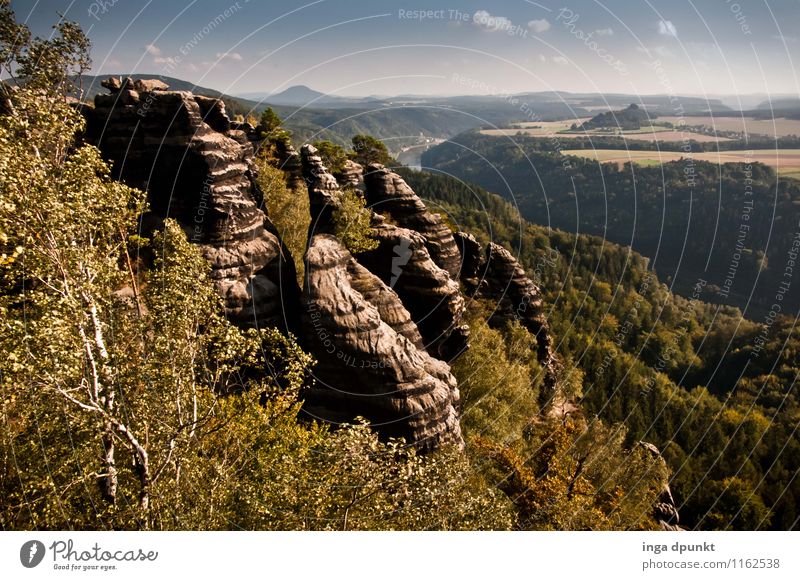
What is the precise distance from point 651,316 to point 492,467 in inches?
6467

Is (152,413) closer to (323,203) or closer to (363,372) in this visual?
(363,372)

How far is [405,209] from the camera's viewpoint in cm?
5531

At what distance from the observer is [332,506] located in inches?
789

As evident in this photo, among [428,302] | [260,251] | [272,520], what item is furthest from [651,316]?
[272,520]

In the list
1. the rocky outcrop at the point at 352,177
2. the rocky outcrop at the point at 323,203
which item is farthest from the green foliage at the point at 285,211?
the rocky outcrop at the point at 323,203

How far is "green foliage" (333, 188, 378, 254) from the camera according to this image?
41406 millimetres

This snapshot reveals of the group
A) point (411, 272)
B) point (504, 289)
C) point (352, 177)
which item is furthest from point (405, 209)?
point (504, 289)

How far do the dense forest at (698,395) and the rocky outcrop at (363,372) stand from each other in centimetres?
6187

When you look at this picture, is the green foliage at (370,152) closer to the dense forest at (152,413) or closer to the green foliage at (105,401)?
the dense forest at (152,413)

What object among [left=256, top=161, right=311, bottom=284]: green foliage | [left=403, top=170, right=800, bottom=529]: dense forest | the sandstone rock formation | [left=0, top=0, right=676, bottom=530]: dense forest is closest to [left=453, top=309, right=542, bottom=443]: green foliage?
the sandstone rock formation

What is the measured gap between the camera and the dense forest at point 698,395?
82438 mm

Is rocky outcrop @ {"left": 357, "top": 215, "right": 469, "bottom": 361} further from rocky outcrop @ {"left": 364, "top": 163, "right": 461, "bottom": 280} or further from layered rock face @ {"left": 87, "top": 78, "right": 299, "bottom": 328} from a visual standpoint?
layered rock face @ {"left": 87, "top": 78, "right": 299, "bottom": 328}

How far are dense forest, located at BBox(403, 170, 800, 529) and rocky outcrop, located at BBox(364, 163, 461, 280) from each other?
4674 cm
